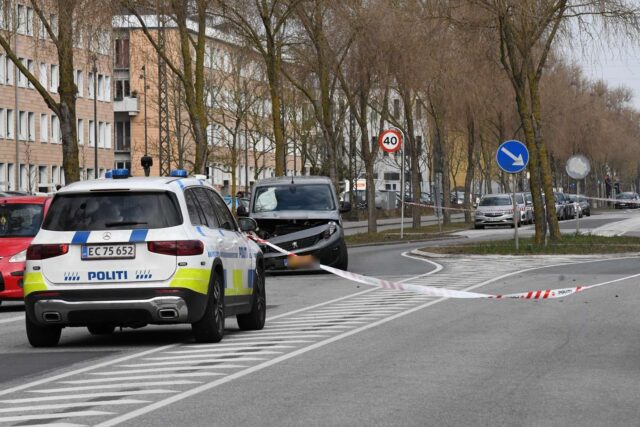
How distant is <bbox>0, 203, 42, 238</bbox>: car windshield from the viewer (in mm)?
22609

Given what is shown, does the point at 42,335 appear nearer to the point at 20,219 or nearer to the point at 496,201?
the point at 20,219

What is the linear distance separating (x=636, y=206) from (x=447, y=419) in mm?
124427

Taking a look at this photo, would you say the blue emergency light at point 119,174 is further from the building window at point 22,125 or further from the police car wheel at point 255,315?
the building window at point 22,125

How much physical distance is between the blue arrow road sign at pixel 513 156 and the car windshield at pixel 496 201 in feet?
105

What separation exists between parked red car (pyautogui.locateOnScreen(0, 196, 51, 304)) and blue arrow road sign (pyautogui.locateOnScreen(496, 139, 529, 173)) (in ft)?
51.7

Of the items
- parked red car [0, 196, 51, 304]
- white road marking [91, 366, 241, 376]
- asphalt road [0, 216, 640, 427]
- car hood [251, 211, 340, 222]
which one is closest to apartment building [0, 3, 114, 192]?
car hood [251, 211, 340, 222]

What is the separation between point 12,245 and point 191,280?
8.00m

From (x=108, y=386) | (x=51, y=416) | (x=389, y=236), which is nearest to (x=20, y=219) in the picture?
(x=108, y=386)

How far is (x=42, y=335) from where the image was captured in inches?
607

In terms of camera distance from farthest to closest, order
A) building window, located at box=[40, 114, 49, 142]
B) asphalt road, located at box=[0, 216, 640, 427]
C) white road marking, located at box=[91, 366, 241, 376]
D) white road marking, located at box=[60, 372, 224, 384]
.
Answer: building window, located at box=[40, 114, 49, 142], white road marking, located at box=[91, 366, 241, 376], white road marking, located at box=[60, 372, 224, 384], asphalt road, located at box=[0, 216, 640, 427]

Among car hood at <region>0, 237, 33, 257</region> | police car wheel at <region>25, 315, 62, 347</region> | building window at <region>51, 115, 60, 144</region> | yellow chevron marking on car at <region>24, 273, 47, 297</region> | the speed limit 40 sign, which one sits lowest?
police car wheel at <region>25, 315, 62, 347</region>

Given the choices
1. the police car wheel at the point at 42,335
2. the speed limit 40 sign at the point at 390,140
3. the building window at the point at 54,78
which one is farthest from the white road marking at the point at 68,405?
the building window at the point at 54,78

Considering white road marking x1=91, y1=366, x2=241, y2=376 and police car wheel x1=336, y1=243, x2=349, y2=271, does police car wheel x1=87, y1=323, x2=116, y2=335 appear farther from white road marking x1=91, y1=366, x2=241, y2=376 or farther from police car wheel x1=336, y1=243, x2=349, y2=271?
police car wheel x1=336, y1=243, x2=349, y2=271

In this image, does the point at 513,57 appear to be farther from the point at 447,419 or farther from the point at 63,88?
the point at 447,419
